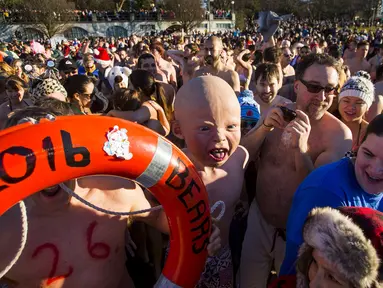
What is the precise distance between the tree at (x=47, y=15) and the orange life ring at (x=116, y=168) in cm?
3405

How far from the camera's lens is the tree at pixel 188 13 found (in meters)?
40.7

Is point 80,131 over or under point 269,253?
over

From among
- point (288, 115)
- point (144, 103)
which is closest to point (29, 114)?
point (288, 115)

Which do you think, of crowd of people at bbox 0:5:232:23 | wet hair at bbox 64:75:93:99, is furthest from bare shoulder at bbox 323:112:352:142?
crowd of people at bbox 0:5:232:23

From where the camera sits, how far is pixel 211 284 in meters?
A: 1.92

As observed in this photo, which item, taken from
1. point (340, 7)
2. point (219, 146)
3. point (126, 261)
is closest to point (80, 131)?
point (219, 146)

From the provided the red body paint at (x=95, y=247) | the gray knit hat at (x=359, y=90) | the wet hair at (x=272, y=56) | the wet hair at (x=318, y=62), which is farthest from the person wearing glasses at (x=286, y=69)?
the red body paint at (x=95, y=247)

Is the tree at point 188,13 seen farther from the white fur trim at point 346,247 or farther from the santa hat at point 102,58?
the white fur trim at point 346,247

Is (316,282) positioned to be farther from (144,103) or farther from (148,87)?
(148,87)

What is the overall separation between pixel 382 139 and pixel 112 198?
1.31 m

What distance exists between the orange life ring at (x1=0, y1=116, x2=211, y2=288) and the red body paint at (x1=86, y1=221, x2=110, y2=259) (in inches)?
12.1

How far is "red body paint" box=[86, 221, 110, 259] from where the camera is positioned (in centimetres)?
156

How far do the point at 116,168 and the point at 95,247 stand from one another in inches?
19.7

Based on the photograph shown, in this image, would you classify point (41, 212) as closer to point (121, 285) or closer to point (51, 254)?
point (51, 254)
